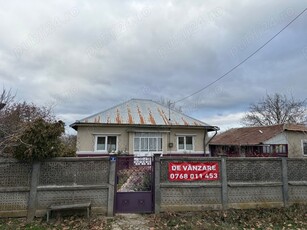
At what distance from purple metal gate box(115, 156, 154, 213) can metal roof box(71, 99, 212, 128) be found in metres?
7.46

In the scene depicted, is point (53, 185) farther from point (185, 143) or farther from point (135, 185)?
point (185, 143)

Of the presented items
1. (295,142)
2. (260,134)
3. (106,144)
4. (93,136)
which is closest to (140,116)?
(106,144)

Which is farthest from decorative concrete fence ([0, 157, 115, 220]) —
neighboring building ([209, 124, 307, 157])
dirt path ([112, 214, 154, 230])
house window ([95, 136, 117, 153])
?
neighboring building ([209, 124, 307, 157])

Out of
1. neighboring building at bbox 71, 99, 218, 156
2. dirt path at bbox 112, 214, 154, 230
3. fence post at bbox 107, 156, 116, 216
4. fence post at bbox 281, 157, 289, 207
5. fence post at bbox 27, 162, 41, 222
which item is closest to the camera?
dirt path at bbox 112, 214, 154, 230

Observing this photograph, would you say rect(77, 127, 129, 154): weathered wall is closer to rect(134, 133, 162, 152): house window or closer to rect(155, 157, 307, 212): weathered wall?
rect(134, 133, 162, 152): house window

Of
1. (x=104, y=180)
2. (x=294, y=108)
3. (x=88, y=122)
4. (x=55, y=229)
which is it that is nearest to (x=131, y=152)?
(x=88, y=122)

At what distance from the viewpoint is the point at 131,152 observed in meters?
14.6

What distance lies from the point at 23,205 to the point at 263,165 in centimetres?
671

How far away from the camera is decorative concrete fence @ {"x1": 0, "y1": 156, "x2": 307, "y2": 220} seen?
235 inches

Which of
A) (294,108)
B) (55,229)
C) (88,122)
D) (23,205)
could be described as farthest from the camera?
(294,108)

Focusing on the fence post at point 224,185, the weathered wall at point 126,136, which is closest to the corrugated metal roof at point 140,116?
the weathered wall at point 126,136

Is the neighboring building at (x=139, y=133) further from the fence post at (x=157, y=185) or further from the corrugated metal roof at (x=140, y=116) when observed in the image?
the fence post at (x=157, y=185)

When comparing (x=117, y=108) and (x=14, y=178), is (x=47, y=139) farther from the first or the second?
(x=117, y=108)

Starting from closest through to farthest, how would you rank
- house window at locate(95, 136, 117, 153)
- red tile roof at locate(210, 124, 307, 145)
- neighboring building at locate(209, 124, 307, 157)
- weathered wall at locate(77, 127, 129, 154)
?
weathered wall at locate(77, 127, 129, 154), house window at locate(95, 136, 117, 153), neighboring building at locate(209, 124, 307, 157), red tile roof at locate(210, 124, 307, 145)
